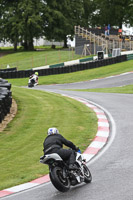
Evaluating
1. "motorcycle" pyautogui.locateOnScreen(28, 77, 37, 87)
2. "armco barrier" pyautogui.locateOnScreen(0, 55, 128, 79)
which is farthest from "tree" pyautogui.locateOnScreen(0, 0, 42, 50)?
"motorcycle" pyautogui.locateOnScreen(28, 77, 37, 87)

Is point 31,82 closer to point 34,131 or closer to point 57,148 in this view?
point 34,131

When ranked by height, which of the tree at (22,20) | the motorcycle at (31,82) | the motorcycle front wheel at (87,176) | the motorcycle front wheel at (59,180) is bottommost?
the motorcycle at (31,82)

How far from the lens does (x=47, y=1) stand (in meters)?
68.5

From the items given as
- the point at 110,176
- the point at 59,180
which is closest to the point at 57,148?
the point at 59,180

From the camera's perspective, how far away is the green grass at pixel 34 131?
9.25 metres

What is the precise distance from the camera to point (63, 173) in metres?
7.86

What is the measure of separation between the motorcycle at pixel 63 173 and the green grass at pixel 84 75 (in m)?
26.4

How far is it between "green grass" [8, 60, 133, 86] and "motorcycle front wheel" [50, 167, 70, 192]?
88.0 feet

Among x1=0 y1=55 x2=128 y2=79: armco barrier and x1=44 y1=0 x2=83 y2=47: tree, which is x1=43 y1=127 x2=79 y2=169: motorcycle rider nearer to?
x1=0 y1=55 x2=128 y2=79: armco barrier

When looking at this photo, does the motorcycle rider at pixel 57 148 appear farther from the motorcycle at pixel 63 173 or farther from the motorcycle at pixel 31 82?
the motorcycle at pixel 31 82

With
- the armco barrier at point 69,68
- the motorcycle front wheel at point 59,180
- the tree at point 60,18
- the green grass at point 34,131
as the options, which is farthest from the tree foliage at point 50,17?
the motorcycle front wheel at point 59,180

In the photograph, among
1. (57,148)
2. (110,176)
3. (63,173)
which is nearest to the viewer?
(63,173)

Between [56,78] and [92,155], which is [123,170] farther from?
[56,78]

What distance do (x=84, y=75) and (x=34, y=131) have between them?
76.4 feet
